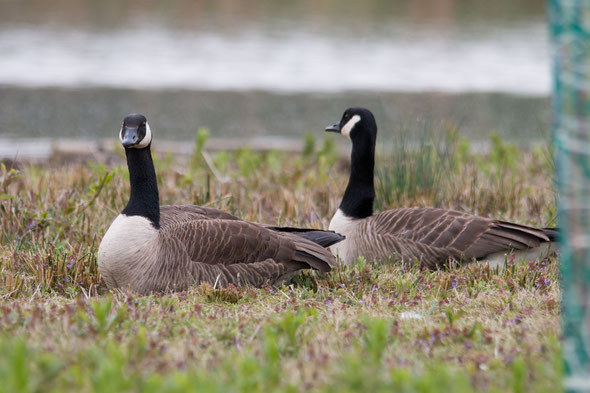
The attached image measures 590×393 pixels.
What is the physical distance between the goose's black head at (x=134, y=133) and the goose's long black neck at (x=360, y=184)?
80.4 inches

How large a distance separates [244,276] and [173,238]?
58 centimetres

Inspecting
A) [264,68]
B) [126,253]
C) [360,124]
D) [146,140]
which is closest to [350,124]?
[360,124]

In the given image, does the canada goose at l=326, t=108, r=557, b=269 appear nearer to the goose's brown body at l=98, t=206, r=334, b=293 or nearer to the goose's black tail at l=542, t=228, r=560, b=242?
the goose's black tail at l=542, t=228, r=560, b=242

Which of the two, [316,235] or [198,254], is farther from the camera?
[316,235]

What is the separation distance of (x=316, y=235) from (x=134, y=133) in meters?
1.68

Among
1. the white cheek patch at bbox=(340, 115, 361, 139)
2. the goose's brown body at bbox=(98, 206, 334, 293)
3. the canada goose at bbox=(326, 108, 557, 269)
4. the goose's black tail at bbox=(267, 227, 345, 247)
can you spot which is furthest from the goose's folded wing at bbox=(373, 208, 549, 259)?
the white cheek patch at bbox=(340, 115, 361, 139)

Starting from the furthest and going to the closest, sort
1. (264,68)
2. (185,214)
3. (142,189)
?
(264,68), (185,214), (142,189)

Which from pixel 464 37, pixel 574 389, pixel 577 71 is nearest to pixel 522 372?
pixel 574 389

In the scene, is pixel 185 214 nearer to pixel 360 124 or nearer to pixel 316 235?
pixel 316 235

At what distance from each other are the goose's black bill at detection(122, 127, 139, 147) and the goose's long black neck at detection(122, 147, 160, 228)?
240mm

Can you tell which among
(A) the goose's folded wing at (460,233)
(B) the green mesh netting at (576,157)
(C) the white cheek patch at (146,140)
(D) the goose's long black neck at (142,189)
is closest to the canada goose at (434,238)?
(A) the goose's folded wing at (460,233)

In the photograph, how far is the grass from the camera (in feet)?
11.1

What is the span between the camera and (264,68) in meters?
23.8

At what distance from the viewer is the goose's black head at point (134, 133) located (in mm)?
5471
